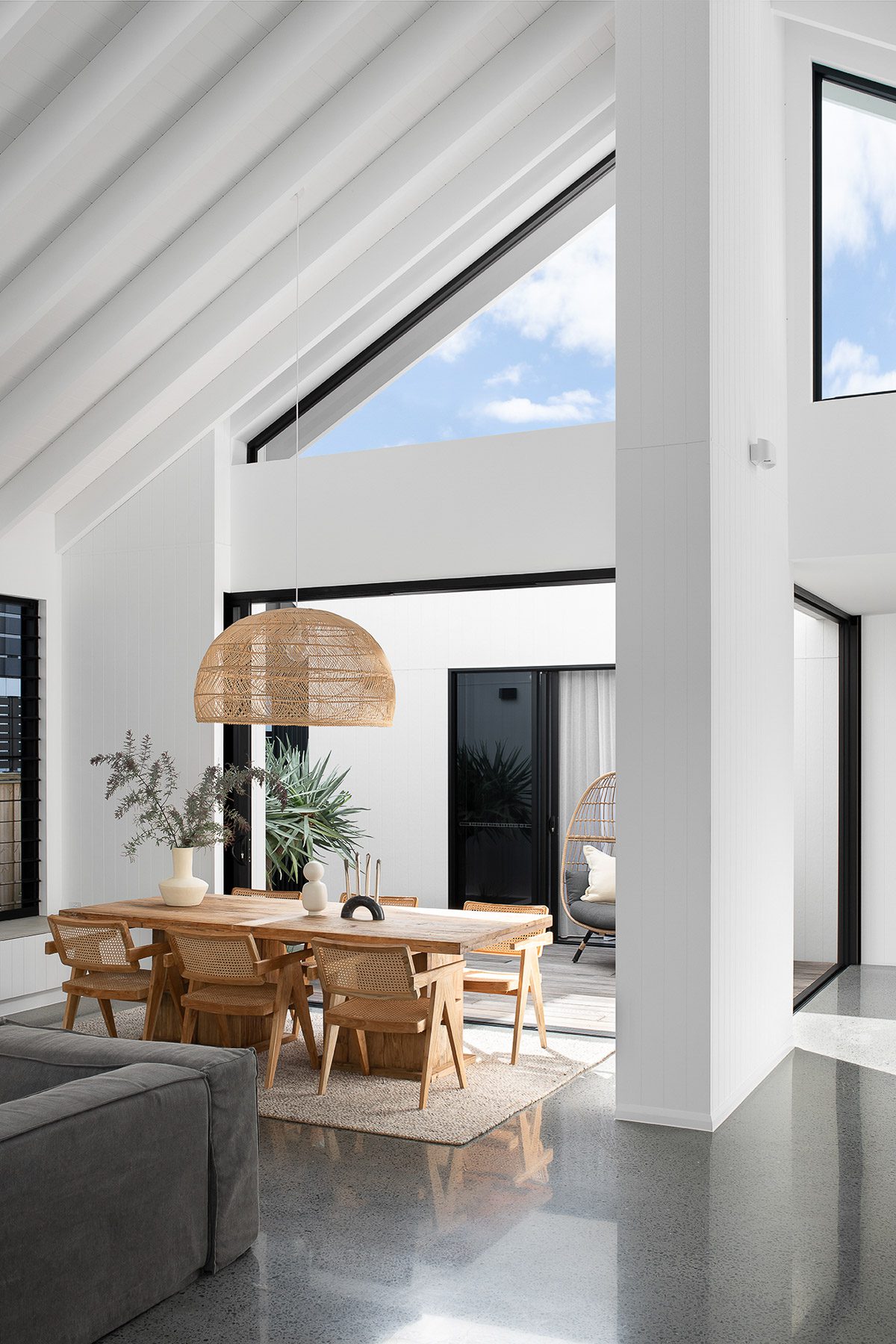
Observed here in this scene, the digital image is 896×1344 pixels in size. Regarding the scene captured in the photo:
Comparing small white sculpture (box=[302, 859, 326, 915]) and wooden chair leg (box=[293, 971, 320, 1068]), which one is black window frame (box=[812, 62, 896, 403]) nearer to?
small white sculpture (box=[302, 859, 326, 915])

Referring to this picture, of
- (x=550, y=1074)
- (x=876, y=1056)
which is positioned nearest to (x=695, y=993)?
(x=550, y=1074)

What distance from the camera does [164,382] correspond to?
7195 millimetres

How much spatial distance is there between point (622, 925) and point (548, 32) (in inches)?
177

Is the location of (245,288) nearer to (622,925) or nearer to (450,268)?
(450,268)

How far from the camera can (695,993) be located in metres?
4.83

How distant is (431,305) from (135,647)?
290 cm

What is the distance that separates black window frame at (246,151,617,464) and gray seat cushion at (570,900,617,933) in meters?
3.87

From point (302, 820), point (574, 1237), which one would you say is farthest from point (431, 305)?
point (574, 1237)

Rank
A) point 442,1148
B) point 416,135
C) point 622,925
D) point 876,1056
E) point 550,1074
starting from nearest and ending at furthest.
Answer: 1. point 442,1148
2. point 622,925
3. point 550,1074
4. point 876,1056
5. point 416,135

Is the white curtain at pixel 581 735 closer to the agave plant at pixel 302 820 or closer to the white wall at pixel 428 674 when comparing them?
the white wall at pixel 428 674

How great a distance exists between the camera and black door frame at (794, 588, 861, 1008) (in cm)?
830

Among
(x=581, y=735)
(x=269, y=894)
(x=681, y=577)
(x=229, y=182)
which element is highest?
(x=229, y=182)

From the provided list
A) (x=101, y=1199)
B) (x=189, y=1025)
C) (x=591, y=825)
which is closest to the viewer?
(x=101, y=1199)

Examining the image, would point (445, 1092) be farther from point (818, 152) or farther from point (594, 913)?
point (818, 152)
